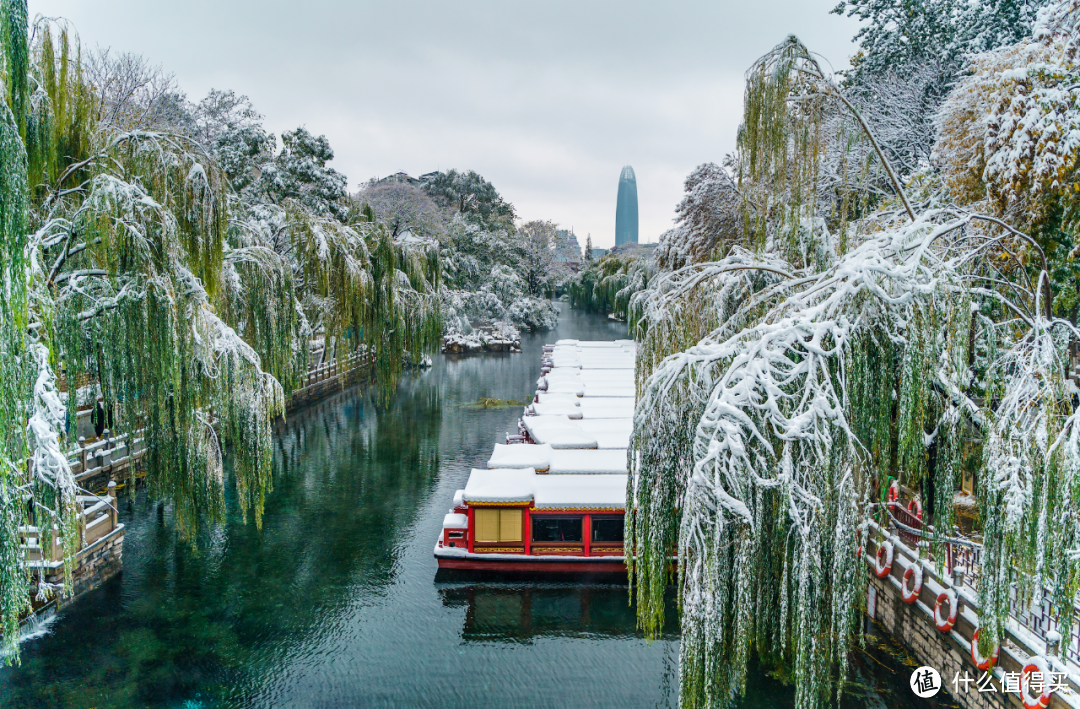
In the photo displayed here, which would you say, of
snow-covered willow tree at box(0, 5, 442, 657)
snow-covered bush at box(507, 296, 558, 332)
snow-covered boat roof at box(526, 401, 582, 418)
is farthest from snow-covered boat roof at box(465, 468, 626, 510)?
snow-covered bush at box(507, 296, 558, 332)

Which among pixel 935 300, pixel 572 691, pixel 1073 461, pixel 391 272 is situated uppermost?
pixel 391 272

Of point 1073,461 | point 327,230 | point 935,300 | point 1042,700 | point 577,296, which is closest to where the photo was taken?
point 1073,461

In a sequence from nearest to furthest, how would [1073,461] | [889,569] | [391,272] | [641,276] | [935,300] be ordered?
[1073,461], [935,300], [889,569], [391,272], [641,276]

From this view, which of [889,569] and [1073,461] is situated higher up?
[1073,461]

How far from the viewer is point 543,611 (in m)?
10.1

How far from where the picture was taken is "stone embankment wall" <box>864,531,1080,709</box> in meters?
6.25

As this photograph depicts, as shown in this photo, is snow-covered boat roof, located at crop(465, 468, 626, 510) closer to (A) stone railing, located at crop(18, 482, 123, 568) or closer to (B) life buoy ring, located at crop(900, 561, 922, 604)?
(B) life buoy ring, located at crop(900, 561, 922, 604)

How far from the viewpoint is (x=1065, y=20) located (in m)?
7.25

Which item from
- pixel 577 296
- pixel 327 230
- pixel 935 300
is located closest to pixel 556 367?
pixel 327 230

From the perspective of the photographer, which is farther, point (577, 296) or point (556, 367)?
point (577, 296)

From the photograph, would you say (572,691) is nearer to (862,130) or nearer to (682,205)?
(862,130)

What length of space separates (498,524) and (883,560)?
580 centimetres

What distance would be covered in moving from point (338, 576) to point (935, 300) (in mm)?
9814

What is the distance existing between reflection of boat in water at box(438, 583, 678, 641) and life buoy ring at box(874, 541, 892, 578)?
9.64ft
